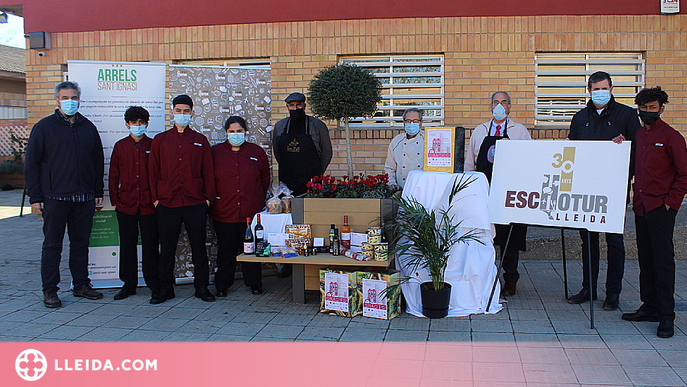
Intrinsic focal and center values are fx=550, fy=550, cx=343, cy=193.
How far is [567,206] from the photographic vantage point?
195 inches

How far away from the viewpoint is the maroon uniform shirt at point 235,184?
232 inches

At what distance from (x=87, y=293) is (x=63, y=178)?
1.30m

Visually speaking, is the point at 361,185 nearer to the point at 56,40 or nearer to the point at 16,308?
the point at 16,308

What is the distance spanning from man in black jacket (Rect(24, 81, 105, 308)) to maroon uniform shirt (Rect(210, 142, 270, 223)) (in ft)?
4.19

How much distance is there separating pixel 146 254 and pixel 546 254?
5170 millimetres

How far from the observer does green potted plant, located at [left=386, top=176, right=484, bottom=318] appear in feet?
16.5

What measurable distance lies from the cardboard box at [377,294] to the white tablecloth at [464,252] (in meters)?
0.27

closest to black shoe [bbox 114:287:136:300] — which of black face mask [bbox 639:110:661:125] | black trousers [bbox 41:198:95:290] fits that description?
black trousers [bbox 41:198:95:290]

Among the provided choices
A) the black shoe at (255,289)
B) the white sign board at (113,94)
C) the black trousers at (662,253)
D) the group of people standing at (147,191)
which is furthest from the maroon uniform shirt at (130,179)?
the black trousers at (662,253)

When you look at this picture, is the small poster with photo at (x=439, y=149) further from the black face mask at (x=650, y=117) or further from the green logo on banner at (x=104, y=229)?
the green logo on banner at (x=104, y=229)

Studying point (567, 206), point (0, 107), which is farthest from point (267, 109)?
point (0, 107)

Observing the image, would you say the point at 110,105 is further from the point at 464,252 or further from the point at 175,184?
the point at 464,252

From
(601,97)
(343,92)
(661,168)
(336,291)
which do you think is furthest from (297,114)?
(661,168)

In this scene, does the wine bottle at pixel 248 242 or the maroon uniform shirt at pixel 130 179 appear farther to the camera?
the maroon uniform shirt at pixel 130 179
